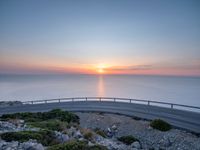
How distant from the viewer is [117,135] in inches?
774

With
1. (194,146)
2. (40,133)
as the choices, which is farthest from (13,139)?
(194,146)

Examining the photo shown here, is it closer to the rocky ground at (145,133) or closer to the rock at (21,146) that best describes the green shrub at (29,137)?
the rock at (21,146)

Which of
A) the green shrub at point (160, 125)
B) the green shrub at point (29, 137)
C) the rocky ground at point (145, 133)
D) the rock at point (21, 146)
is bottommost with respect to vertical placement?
the rocky ground at point (145, 133)

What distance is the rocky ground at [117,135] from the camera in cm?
1148

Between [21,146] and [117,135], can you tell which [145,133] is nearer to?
[117,135]

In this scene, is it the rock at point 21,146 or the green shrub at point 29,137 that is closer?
the rock at point 21,146

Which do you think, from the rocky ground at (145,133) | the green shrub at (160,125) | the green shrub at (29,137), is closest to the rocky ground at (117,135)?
the rocky ground at (145,133)

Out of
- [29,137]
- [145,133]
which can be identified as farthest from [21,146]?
[145,133]

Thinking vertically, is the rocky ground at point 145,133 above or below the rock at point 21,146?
below

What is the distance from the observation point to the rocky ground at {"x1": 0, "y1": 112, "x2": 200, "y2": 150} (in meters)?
11.5

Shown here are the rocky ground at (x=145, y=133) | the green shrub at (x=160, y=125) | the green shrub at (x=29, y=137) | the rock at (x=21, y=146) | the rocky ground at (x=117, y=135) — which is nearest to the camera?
the rock at (x=21, y=146)

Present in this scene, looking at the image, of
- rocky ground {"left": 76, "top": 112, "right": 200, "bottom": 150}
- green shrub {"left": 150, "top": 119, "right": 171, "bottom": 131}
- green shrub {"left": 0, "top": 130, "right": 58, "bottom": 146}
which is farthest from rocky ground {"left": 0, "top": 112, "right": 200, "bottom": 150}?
green shrub {"left": 150, "top": 119, "right": 171, "bottom": 131}

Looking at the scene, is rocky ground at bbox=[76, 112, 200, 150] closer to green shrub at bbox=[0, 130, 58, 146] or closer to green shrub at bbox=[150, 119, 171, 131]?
green shrub at bbox=[150, 119, 171, 131]

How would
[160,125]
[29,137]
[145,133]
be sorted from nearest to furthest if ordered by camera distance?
[29,137] < [145,133] < [160,125]
